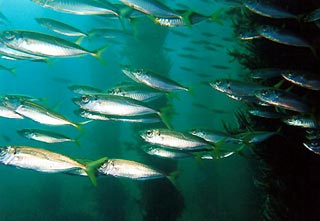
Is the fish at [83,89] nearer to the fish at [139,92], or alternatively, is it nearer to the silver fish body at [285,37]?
the fish at [139,92]

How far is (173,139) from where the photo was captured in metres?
4.80

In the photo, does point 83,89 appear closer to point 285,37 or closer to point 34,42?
point 34,42

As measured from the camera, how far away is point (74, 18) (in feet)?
249

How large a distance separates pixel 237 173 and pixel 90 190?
8251 mm

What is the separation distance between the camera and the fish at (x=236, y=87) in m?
4.71

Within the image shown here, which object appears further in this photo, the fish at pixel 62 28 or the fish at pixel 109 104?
→ the fish at pixel 62 28

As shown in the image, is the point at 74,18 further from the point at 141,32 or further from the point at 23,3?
the point at 141,32

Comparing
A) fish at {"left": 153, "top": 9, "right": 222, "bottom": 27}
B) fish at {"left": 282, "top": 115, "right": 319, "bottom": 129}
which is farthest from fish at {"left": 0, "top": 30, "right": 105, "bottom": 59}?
fish at {"left": 282, "top": 115, "right": 319, "bottom": 129}

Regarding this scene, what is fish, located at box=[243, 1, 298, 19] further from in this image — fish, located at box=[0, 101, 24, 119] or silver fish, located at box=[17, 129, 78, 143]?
fish, located at box=[0, 101, 24, 119]

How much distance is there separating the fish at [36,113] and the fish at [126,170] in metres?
0.90

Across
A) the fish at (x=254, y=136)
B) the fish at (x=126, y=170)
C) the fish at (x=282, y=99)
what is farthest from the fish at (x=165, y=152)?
the fish at (x=282, y=99)

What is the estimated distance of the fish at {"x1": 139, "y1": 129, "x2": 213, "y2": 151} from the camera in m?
4.80

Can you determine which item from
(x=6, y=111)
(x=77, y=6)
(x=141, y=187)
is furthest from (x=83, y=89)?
(x=141, y=187)

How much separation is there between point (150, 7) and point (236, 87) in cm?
179
